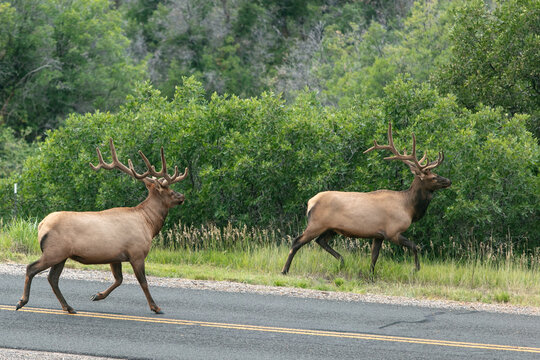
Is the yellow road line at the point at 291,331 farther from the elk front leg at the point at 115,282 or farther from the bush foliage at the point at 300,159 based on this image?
the bush foliage at the point at 300,159

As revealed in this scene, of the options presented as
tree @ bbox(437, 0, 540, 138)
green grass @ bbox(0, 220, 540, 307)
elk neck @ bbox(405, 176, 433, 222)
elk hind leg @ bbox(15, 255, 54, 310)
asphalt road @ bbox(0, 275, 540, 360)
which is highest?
tree @ bbox(437, 0, 540, 138)

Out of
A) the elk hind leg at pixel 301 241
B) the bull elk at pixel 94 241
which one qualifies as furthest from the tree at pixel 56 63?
the bull elk at pixel 94 241

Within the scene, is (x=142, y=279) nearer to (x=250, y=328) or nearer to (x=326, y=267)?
(x=250, y=328)

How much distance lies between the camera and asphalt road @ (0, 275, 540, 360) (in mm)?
8766

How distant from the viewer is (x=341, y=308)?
36.5ft

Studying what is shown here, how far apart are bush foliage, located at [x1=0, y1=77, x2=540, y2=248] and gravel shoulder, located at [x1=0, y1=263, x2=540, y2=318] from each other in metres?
4.32

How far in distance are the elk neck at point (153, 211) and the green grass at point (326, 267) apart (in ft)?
8.25

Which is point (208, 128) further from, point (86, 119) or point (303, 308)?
point (303, 308)

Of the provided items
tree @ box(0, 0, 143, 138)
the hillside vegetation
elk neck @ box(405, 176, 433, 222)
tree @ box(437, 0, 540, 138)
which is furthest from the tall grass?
tree @ box(0, 0, 143, 138)

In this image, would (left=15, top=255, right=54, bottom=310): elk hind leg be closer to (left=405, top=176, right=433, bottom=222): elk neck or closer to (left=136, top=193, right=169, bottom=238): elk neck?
(left=136, top=193, right=169, bottom=238): elk neck

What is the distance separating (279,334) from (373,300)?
2736 mm

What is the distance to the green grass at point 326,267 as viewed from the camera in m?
13.0

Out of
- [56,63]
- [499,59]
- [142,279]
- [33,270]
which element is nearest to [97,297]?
[142,279]

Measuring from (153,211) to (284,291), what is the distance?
8.38 feet
